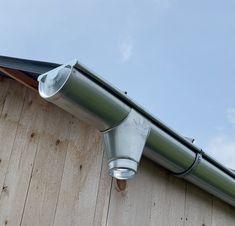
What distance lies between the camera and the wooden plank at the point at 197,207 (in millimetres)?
2084

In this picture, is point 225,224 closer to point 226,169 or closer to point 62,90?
point 226,169

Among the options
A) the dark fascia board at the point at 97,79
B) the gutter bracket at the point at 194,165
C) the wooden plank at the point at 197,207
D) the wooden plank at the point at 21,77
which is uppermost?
the wooden plank at the point at 21,77

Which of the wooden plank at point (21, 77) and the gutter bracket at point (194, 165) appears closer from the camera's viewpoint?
the gutter bracket at point (194, 165)

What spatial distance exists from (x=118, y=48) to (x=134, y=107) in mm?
4494

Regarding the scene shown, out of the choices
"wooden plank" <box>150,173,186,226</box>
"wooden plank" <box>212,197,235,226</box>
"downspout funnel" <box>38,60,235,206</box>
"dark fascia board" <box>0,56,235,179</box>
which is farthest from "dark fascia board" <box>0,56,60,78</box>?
"wooden plank" <box>212,197,235,226</box>

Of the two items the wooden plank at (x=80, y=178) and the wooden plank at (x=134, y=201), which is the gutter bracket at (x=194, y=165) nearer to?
the wooden plank at (x=134, y=201)

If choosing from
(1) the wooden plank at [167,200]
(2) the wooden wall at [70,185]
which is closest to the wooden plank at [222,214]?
(2) the wooden wall at [70,185]

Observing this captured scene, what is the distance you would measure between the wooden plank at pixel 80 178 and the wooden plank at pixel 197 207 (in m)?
0.52

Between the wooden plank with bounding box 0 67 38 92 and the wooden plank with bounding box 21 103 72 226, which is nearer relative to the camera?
the wooden plank with bounding box 21 103 72 226

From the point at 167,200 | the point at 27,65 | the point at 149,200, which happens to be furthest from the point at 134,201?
the point at 27,65

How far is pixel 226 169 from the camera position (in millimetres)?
2039

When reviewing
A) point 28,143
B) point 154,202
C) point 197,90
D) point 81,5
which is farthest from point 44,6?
point 154,202

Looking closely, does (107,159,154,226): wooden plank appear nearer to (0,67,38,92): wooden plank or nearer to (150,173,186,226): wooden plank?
(150,173,186,226): wooden plank

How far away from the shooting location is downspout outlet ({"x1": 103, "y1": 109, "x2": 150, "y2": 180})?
163cm
